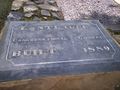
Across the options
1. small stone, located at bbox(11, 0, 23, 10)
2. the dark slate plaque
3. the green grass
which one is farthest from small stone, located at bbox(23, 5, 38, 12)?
the dark slate plaque

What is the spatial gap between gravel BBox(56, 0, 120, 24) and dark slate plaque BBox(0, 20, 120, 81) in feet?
2.26

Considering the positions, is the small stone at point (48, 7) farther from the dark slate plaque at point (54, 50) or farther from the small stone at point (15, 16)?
the dark slate plaque at point (54, 50)

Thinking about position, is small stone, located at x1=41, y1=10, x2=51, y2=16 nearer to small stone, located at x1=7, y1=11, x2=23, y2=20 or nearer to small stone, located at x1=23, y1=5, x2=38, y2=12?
small stone, located at x1=23, y1=5, x2=38, y2=12

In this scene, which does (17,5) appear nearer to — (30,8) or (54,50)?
(30,8)

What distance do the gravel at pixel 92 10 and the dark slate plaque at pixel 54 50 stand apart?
2.26 feet

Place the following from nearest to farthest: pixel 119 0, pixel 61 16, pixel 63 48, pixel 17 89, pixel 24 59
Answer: pixel 17 89 → pixel 24 59 → pixel 63 48 → pixel 61 16 → pixel 119 0

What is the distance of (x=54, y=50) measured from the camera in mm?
1516

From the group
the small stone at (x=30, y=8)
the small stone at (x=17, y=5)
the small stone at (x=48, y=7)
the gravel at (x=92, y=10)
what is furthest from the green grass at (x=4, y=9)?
the gravel at (x=92, y=10)

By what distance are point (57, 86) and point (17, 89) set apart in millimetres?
285

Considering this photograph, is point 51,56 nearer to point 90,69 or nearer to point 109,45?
point 90,69

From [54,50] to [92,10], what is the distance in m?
1.52

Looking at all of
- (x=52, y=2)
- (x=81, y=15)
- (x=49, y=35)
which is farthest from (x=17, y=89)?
(x=52, y=2)

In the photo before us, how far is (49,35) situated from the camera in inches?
67.6

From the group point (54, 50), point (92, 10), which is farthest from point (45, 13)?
point (54, 50)
